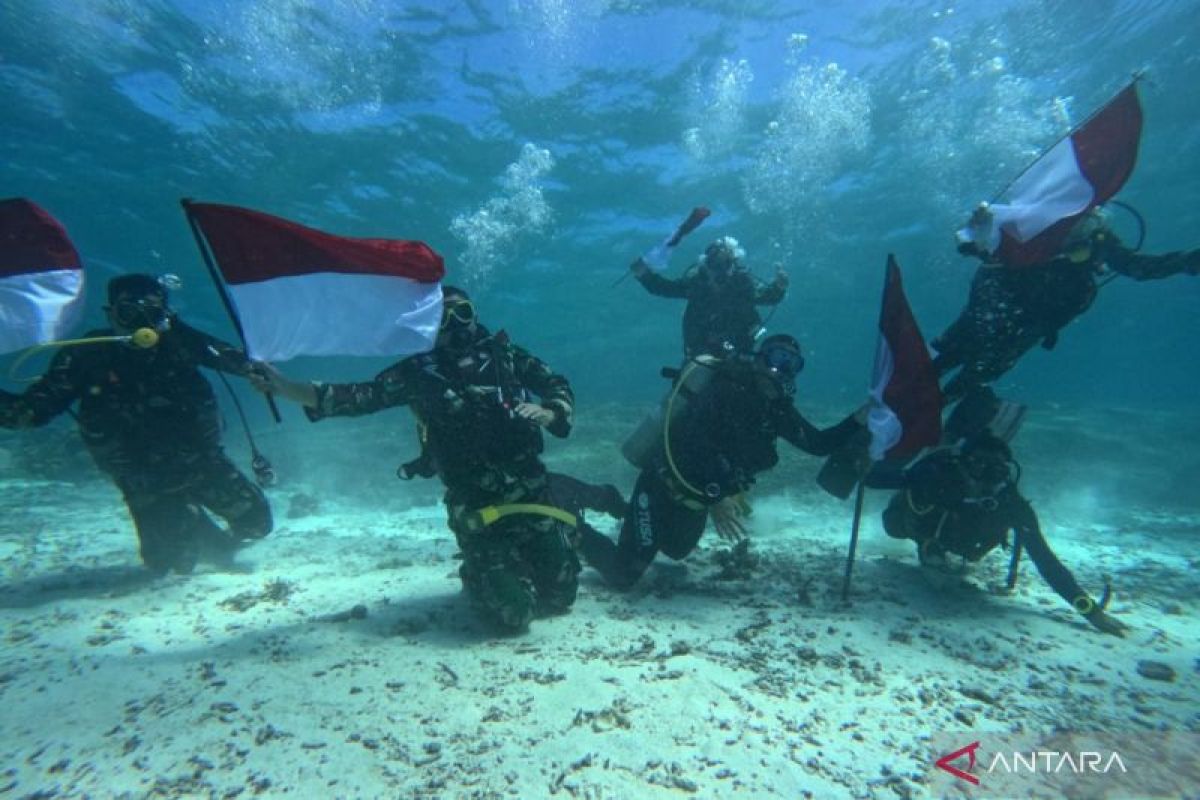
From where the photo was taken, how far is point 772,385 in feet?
17.7

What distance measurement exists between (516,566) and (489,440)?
122cm

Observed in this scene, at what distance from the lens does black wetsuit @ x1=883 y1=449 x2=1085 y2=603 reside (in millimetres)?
5285

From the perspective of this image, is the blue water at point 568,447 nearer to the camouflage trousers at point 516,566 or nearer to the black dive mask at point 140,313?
the camouflage trousers at point 516,566

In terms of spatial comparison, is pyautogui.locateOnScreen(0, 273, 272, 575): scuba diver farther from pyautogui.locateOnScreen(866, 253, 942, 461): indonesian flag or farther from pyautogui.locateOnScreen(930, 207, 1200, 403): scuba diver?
pyautogui.locateOnScreen(930, 207, 1200, 403): scuba diver

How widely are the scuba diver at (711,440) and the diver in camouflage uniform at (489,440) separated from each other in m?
1.23

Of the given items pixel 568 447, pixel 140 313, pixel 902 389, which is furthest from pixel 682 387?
pixel 568 447

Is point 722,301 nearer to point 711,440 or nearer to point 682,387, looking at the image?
point 682,387

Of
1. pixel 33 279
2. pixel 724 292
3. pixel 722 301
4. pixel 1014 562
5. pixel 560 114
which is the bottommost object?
pixel 1014 562

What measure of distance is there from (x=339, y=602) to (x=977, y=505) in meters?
6.66

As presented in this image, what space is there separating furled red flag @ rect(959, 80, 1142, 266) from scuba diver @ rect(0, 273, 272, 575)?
315 inches

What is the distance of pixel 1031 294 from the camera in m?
6.16

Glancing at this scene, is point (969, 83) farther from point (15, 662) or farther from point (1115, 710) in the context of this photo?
point (15, 662)

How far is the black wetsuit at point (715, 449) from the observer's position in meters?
5.51

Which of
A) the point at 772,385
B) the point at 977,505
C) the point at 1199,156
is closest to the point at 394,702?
the point at 772,385
